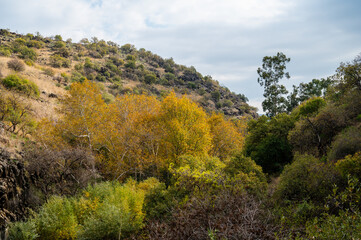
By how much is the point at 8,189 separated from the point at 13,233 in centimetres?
315

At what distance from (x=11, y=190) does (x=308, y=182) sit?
19691mm

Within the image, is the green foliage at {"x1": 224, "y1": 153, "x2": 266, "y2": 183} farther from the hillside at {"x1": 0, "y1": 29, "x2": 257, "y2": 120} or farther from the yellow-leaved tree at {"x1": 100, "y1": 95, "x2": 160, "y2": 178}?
the hillside at {"x1": 0, "y1": 29, "x2": 257, "y2": 120}

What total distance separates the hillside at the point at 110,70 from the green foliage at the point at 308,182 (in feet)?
113

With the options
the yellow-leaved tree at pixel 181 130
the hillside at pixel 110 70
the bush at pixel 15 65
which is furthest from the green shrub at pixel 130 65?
the yellow-leaved tree at pixel 181 130

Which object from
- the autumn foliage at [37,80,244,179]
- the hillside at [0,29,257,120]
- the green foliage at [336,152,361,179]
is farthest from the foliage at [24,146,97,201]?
the hillside at [0,29,257,120]

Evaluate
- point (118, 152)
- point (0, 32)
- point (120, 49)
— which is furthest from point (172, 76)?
point (118, 152)

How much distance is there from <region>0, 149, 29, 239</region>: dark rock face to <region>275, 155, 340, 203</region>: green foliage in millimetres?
17835

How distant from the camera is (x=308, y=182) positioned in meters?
12.9

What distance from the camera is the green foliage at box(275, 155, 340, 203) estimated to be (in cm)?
1238

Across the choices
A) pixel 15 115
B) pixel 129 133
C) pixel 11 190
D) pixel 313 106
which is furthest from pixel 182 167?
pixel 313 106

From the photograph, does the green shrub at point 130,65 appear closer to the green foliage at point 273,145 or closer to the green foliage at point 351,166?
the green foliage at point 273,145

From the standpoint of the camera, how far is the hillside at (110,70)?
2155 inches

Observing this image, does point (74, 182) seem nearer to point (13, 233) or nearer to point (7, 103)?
point (13, 233)

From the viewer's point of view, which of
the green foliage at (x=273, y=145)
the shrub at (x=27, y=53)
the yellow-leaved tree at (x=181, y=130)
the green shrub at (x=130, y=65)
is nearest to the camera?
the yellow-leaved tree at (x=181, y=130)
